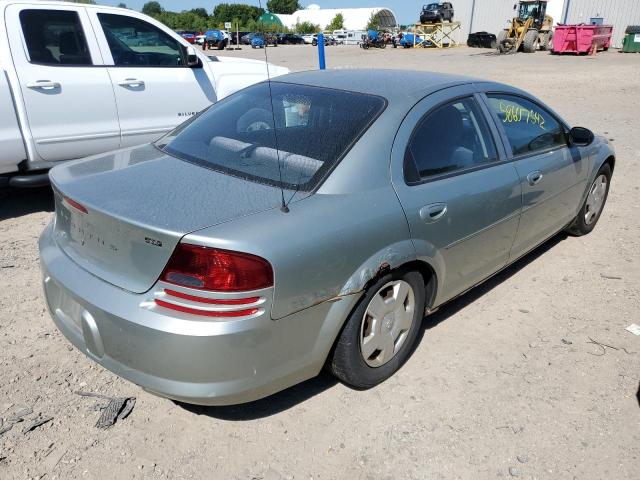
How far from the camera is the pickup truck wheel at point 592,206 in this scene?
4672mm

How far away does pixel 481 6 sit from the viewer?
43188 millimetres

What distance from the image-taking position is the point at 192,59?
5.88m

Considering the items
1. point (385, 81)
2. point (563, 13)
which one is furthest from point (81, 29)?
point (563, 13)

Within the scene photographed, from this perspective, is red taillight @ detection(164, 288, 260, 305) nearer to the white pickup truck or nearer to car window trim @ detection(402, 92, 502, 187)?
car window trim @ detection(402, 92, 502, 187)

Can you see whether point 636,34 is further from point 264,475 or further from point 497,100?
point 264,475

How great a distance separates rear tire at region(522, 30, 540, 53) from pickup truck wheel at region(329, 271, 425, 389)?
3077 centimetres

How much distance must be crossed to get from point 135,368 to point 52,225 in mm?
1096

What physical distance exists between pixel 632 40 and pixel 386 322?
32395mm

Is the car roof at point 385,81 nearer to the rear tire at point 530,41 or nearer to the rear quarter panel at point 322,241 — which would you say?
the rear quarter panel at point 322,241

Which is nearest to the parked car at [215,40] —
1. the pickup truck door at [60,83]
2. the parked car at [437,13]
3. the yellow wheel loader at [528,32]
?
the parked car at [437,13]

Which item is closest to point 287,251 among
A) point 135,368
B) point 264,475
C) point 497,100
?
point 135,368

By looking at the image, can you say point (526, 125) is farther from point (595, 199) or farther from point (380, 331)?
point (380, 331)

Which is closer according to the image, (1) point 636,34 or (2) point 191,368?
(2) point 191,368

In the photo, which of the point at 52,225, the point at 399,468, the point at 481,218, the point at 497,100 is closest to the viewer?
the point at 399,468
